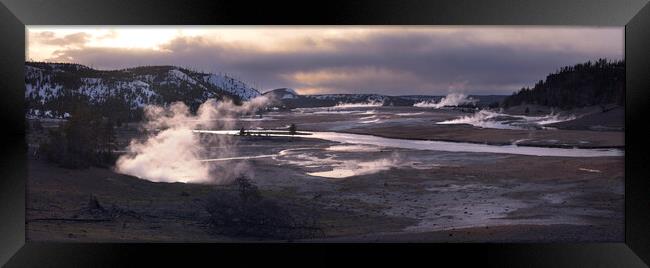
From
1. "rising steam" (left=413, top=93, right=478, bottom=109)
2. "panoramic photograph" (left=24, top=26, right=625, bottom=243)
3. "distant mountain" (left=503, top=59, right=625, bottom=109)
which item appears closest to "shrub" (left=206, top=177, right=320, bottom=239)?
"panoramic photograph" (left=24, top=26, right=625, bottom=243)

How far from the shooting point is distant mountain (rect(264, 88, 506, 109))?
589cm

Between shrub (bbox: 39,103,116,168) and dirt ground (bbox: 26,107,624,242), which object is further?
shrub (bbox: 39,103,116,168)

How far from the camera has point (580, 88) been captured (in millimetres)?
5762

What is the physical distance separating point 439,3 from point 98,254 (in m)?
4.22

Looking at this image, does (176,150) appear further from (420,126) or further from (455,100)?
(455,100)

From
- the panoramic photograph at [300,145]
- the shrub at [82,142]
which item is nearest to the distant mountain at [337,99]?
the panoramic photograph at [300,145]

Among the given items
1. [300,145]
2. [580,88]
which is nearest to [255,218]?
[300,145]

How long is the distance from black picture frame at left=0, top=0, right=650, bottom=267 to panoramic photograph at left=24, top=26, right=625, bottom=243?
0.42 feet

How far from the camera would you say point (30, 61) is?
5.72 metres

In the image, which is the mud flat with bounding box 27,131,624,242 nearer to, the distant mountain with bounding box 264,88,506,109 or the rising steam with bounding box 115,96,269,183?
the rising steam with bounding box 115,96,269,183

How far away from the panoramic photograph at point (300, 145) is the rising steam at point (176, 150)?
0.05ft

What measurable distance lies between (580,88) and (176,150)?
4.29 m
